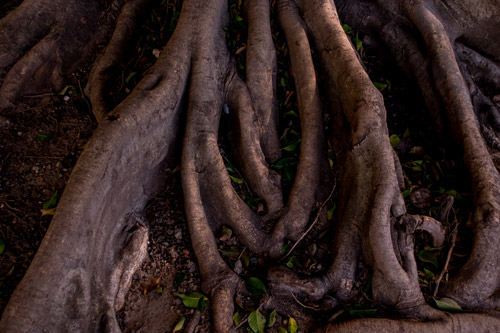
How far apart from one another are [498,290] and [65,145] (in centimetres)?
344

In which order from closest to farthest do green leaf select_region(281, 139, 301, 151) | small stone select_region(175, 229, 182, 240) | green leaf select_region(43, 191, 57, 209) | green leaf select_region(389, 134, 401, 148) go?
green leaf select_region(43, 191, 57, 209), small stone select_region(175, 229, 182, 240), green leaf select_region(281, 139, 301, 151), green leaf select_region(389, 134, 401, 148)

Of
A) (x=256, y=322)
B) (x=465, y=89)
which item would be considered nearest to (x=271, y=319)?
(x=256, y=322)

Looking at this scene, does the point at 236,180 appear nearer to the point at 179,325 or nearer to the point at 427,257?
the point at 179,325

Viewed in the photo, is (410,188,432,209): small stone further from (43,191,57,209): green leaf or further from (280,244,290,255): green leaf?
(43,191,57,209): green leaf

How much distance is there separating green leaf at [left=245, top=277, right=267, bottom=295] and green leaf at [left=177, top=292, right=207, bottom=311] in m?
0.31

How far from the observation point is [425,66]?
309 centimetres

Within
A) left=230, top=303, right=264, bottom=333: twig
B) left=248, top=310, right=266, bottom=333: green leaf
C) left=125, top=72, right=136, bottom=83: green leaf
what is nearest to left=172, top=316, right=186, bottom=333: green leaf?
left=230, top=303, right=264, bottom=333: twig

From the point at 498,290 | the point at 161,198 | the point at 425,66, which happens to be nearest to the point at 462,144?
the point at 425,66

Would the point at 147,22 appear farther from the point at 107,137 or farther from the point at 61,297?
the point at 61,297

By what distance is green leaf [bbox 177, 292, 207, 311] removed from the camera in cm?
221

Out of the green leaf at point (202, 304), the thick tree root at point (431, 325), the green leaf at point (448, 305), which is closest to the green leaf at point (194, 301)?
the green leaf at point (202, 304)

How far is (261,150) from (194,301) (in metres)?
1.24

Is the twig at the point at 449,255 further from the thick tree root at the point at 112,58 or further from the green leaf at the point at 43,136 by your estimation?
the green leaf at the point at 43,136

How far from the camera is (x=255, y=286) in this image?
227 centimetres
